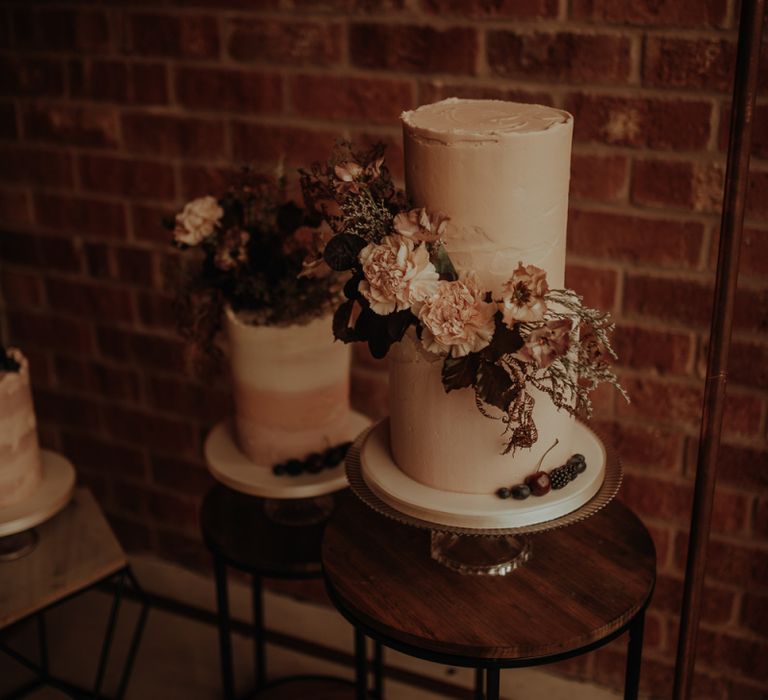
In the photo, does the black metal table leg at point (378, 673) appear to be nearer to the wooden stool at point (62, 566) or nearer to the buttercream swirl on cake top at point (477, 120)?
the wooden stool at point (62, 566)

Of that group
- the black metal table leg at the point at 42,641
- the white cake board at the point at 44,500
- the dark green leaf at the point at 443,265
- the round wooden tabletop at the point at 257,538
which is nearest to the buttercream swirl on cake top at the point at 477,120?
the dark green leaf at the point at 443,265

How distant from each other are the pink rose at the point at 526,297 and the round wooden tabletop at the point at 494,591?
0.34 m

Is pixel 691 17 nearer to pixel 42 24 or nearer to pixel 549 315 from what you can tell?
pixel 549 315

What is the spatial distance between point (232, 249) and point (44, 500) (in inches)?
20.3

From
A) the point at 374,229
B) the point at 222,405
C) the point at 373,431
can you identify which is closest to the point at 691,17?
the point at 374,229

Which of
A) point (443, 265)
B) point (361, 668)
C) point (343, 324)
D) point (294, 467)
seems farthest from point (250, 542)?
point (443, 265)

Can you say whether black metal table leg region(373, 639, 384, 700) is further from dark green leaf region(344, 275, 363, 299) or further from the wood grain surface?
dark green leaf region(344, 275, 363, 299)

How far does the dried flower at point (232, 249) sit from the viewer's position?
4.33ft

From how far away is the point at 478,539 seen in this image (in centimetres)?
123

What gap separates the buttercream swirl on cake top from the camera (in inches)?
39.6

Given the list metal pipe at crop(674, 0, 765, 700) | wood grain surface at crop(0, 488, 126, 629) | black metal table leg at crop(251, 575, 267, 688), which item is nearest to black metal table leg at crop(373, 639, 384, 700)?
black metal table leg at crop(251, 575, 267, 688)

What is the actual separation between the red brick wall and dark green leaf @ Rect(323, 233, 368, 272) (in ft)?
1.79

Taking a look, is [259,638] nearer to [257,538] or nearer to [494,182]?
[257,538]

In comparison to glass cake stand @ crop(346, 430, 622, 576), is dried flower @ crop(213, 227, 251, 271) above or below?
above
